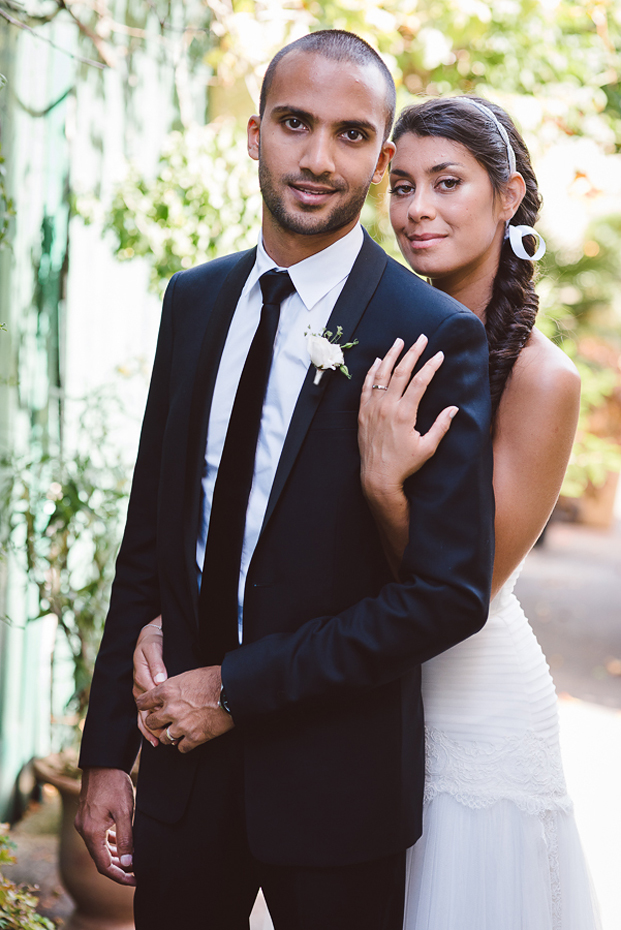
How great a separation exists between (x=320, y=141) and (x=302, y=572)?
77cm

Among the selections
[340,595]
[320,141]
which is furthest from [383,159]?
[340,595]

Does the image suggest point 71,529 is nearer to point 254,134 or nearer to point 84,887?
point 84,887

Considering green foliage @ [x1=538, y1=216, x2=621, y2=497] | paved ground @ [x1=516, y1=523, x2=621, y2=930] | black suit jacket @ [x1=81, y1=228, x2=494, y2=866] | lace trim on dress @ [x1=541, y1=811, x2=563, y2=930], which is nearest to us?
black suit jacket @ [x1=81, y1=228, x2=494, y2=866]

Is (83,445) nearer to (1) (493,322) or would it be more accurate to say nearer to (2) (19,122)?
(2) (19,122)

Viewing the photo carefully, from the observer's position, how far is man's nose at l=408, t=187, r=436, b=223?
1.94 metres

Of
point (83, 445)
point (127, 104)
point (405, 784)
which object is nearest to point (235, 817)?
point (405, 784)

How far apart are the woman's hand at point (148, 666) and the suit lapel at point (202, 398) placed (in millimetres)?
164

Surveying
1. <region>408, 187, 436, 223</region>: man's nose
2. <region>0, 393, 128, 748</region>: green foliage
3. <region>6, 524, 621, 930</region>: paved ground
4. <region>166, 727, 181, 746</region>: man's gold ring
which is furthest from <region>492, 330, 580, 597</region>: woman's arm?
<region>0, 393, 128, 748</region>: green foliage

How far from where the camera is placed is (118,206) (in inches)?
133

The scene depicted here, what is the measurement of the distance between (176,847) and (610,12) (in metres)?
4.67

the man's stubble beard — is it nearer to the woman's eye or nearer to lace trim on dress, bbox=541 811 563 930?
the woman's eye

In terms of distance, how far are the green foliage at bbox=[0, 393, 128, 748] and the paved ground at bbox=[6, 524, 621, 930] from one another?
69 cm

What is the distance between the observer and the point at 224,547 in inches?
62.6

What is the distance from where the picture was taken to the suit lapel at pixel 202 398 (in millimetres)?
1655
